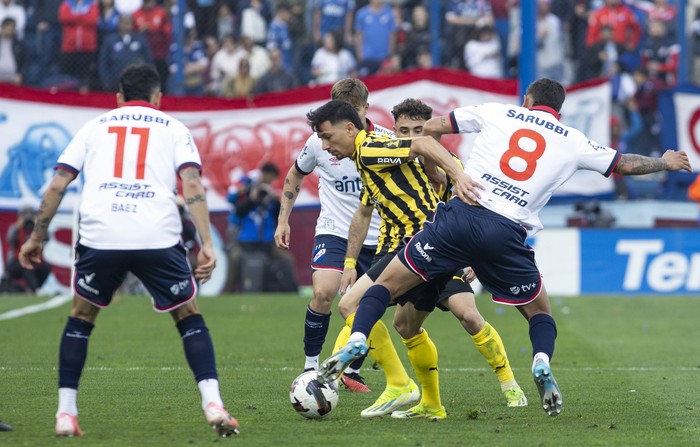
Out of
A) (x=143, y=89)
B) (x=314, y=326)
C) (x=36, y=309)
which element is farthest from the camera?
(x=36, y=309)

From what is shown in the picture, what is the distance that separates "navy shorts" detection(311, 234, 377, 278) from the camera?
29.7 ft

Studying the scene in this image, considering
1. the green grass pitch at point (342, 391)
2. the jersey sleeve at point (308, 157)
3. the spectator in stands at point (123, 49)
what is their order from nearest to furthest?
the green grass pitch at point (342, 391) → the jersey sleeve at point (308, 157) → the spectator in stands at point (123, 49)

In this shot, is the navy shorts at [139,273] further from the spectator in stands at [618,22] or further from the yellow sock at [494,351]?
the spectator in stands at [618,22]

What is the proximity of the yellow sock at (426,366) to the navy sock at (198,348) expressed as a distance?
159cm

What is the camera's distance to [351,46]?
19391 millimetres

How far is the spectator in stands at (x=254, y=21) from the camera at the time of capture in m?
19.4

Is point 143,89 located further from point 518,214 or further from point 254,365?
point 254,365

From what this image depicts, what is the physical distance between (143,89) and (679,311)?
428 inches

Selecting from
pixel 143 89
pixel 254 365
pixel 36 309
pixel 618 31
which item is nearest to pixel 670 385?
pixel 254 365

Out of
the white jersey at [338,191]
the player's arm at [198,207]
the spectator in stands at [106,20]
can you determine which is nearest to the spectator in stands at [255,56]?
the spectator in stands at [106,20]

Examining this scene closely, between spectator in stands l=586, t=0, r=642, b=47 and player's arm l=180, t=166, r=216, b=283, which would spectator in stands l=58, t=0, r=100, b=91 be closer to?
spectator in stands l=586, t=0, r=642, b=47

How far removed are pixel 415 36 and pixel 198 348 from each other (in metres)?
13.6

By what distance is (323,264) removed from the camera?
29.7 feet

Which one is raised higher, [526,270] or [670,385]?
[526,270]
